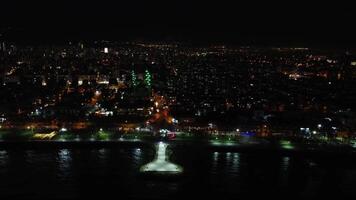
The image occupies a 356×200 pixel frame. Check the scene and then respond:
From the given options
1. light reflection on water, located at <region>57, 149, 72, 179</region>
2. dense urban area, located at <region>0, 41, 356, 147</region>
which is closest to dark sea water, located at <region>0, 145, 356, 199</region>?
light reflection on water, located at <region>57, 149, 72, 179</region>

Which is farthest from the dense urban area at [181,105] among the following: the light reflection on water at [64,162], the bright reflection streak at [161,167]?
the bright reflection streak at [161,167]

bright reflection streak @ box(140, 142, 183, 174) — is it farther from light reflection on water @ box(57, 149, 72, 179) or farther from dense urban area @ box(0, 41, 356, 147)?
dense urban area @ box(0, 41, 356, 147)

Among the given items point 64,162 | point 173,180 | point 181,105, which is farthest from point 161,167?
point 181,105

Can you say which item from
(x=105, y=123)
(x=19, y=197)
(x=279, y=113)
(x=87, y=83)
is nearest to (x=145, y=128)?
(x=105, y=123)


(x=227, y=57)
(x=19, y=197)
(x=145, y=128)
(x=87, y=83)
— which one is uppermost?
(x=227, y=57)

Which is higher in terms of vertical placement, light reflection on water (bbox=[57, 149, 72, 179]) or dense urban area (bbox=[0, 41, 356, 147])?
dense urban area (bbox=[0, 41, 356, 147])

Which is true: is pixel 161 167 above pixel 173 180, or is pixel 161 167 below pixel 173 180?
above

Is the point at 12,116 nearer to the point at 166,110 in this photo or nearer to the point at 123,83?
the point at 166,110

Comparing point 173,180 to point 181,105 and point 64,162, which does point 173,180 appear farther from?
point 181,105
